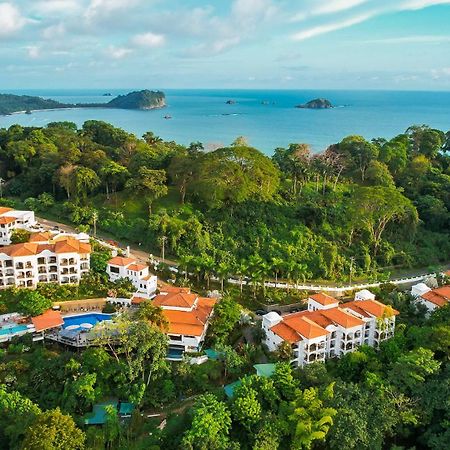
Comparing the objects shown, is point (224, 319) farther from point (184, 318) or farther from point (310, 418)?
point (310, 418)

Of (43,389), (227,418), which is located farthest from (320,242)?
A: (43,389)

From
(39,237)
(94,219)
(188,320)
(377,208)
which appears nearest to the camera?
(188,320)

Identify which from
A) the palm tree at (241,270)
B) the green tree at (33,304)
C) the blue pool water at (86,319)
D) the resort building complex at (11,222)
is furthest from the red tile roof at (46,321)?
the palm tree at (241,270)

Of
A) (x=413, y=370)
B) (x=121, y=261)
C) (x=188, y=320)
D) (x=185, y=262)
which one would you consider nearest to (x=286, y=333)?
(x=188, y=320)

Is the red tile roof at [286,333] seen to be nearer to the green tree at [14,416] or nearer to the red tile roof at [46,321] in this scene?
the red tile roof at [46,321]

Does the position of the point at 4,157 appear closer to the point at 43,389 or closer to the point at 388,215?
the point at 43,389

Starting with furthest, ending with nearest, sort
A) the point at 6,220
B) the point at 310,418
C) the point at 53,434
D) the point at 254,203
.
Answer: the point at 254,203 → the point at 6,220 → the point at 310,418 → the point at 53,434
